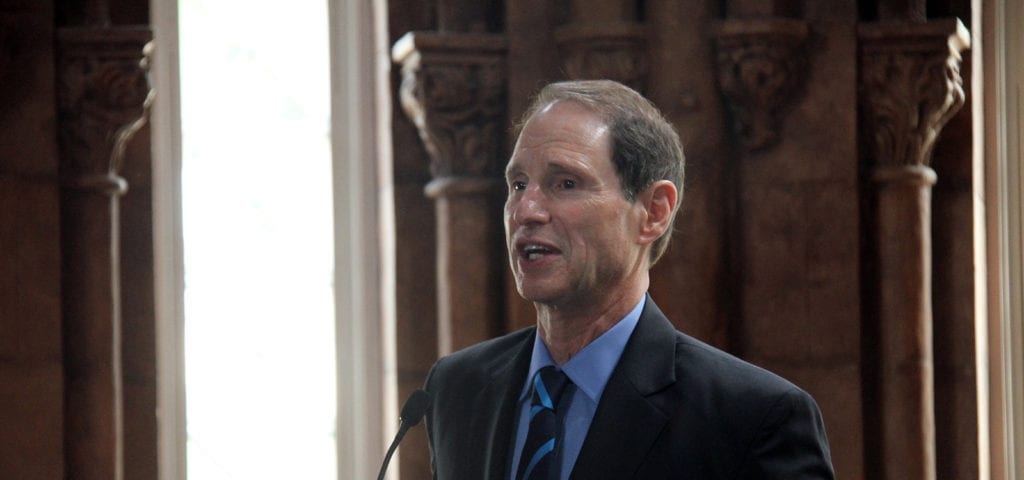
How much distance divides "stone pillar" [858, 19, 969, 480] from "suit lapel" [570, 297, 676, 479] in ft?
7.02

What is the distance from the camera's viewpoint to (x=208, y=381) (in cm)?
451

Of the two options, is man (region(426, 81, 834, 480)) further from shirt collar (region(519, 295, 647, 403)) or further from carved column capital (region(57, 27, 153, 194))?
carved column capital (region(57, 27, 153, 194))

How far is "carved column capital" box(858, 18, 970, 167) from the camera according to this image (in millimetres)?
4000

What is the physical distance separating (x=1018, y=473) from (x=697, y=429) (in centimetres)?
293

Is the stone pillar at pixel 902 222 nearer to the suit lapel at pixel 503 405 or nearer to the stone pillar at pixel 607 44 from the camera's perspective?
the stone pillar at pixel 607 44

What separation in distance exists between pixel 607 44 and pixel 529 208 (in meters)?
2.03

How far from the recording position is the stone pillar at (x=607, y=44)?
4000 mm

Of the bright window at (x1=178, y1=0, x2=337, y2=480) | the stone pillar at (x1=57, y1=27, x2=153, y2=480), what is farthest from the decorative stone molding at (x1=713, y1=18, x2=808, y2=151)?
the stone pillar at (x1=57, y1=27, x2=153, y2=480)

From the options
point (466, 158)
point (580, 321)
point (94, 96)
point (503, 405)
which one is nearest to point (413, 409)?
point (503, 405)

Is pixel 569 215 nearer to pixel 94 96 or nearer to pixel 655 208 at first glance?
pixel 655 208

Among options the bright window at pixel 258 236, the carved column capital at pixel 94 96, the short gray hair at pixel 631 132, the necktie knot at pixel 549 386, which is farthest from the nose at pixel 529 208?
the bright window at pixel 258 236

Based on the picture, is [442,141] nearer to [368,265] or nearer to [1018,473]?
[368,265]

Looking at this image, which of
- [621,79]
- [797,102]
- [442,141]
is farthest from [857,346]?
[442,141]

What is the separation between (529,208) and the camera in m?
2.05
